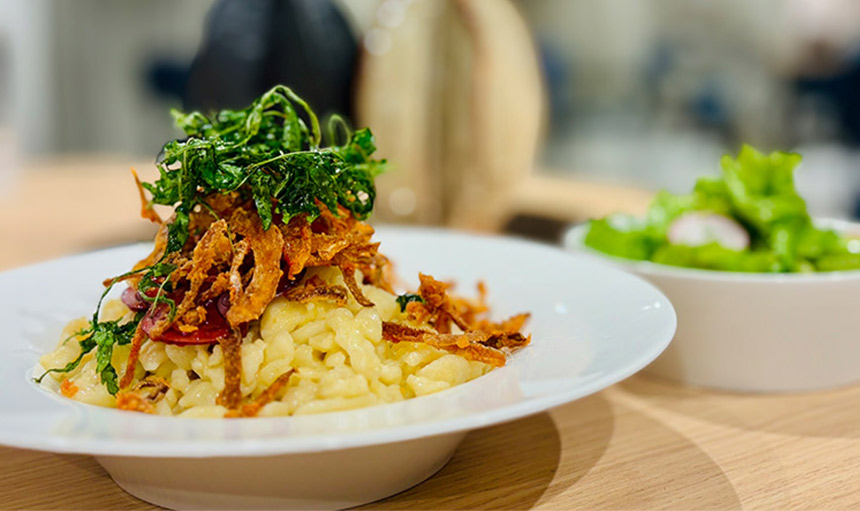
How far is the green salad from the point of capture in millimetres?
1402

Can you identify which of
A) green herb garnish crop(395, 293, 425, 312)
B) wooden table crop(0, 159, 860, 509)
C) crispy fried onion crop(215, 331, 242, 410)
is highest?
green herb garnish crop(395, 293, 425, 312)

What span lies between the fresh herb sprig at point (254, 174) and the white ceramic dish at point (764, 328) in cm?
59

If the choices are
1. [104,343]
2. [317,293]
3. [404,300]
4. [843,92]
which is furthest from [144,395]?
[843,92]

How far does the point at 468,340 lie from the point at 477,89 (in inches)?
51.8

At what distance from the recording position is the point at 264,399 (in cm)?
91

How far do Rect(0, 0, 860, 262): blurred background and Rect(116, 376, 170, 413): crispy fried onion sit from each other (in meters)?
0.60

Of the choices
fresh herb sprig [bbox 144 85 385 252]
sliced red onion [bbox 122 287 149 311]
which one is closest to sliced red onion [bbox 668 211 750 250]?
fresh herb sprig [bbox 144 85 385 252]

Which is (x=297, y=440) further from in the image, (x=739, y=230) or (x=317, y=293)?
(x=739, y=230)

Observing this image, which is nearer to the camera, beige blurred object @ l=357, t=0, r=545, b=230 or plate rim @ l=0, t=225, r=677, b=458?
plate rim @ l=0, t=225, r=677, b=458

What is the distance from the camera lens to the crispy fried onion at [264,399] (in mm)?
888

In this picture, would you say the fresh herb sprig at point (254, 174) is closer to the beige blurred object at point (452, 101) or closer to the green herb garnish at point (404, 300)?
the green herb garnish at point (404, 300)

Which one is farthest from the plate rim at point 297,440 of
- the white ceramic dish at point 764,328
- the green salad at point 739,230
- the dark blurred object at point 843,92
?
the dark blurred object at point 843,92

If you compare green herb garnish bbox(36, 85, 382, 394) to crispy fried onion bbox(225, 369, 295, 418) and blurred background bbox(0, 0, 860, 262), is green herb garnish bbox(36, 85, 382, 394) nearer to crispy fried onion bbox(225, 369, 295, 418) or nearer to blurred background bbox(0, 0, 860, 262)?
crispy fried onion bbox(225, 369, 295, 418)

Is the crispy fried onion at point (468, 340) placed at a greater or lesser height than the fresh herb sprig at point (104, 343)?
greater
